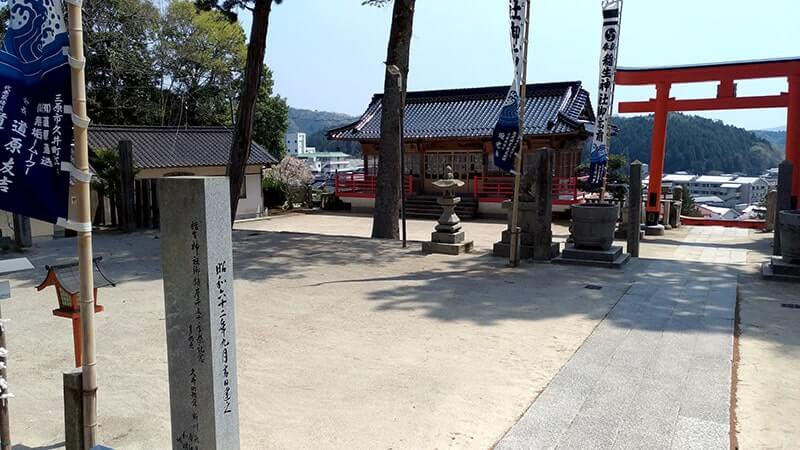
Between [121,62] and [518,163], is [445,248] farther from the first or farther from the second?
[121,62]

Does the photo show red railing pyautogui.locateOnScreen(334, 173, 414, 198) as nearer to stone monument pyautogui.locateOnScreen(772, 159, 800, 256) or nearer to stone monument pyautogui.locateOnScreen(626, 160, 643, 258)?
stone monument pyautogui.locateOnScreen(626, 160, 643, 258)

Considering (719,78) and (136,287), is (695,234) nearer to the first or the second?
(719,78)

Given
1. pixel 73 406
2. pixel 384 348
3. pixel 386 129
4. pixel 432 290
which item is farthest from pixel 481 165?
pixel 73 406

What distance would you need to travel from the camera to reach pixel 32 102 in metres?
2.62

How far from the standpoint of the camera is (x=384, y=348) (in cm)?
471

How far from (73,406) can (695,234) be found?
1699cm

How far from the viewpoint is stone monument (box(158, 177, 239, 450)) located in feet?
8.11

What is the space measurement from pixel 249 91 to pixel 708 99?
40.7 feet

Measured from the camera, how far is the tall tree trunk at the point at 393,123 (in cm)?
1202

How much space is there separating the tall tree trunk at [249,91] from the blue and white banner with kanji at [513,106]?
607 centimetres

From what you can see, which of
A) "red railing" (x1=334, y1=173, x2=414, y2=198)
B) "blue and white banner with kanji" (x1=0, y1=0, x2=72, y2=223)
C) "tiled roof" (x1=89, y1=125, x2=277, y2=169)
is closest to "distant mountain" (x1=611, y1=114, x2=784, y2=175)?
"red railing" (x1=334, y1=173, x2=414, y2=198)

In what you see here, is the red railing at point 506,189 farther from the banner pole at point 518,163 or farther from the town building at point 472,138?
the banner pole at point 518,163

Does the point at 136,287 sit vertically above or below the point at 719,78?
below

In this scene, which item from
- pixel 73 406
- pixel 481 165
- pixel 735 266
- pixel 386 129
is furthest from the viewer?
pixel 481 165
